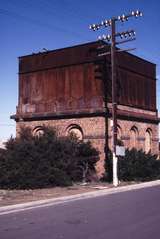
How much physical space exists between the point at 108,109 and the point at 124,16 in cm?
682

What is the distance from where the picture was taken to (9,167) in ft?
78.8

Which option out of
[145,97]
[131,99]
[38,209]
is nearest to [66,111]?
[131,99]

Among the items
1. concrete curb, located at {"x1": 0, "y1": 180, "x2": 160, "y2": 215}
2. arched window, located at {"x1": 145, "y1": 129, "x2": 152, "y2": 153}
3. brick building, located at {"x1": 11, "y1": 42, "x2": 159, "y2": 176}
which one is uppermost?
brick building, located at {"x1": 11, "y1": 42, "x2": 159, "y2": 176}

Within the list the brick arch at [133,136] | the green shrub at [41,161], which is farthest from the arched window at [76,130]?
the brick arch at [133,136]

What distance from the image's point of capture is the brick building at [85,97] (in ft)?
101

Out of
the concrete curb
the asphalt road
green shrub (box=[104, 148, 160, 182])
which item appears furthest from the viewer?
green shrub (box=[104, 148, 160, 182])

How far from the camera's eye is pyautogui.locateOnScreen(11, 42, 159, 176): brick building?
30719 millimetres

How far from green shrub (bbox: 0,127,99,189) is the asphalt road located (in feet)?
23.5

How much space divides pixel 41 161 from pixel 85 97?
8.18 metres

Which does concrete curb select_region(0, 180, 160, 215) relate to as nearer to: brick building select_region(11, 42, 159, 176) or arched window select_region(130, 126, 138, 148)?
brick building select_region(11, 42, 159, 176)

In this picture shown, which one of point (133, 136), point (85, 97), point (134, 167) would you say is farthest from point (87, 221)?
point (133, 136)

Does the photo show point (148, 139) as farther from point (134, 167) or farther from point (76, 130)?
point (134, 167)


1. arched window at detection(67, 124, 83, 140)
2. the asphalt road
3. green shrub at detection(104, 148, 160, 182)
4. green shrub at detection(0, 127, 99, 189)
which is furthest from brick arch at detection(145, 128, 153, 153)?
the asphalt road

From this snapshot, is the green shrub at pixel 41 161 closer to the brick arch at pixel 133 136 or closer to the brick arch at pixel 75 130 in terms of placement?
the brick arch at pixel 75 130
